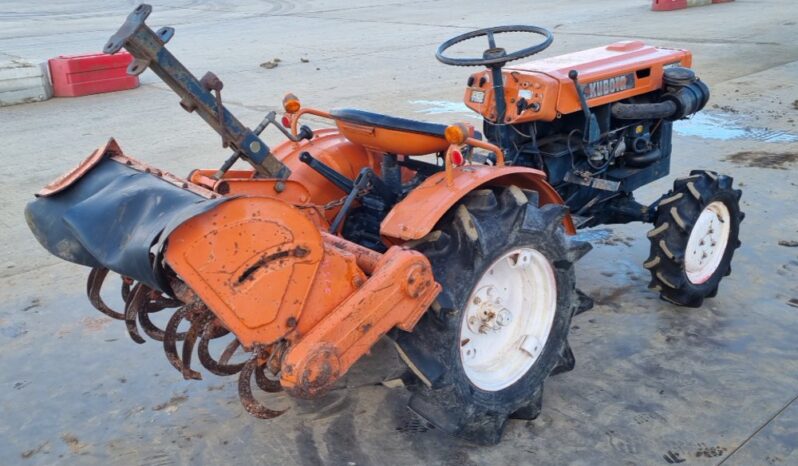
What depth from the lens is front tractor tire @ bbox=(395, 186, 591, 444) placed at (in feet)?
8.79

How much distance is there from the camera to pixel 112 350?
372cm

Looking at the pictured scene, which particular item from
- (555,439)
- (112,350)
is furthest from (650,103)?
(112,350)

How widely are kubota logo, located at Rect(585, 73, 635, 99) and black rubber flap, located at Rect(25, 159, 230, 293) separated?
2.11 metres

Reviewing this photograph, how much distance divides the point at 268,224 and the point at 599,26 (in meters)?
12.8

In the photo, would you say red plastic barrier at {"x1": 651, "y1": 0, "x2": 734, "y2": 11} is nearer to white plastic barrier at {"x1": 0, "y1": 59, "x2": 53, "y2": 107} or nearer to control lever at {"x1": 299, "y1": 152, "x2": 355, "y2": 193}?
white plastic barrier at {"x1": 0, "y1": 59, "x2": 53, "y2": 107}

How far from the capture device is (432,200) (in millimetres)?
2686

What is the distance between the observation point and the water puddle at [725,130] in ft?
22.2

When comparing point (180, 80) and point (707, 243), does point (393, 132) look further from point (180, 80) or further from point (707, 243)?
point (707, 243)

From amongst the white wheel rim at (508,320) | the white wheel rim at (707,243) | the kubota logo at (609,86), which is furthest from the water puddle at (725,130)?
the white wheel rim at (508,320)

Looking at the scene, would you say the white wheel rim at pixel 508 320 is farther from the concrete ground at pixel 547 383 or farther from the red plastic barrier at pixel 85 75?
the red plastic barrier at pixel 85 75

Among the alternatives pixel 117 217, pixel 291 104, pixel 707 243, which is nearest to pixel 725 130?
pixel 707 243

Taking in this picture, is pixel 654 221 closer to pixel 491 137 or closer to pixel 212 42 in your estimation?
pixel 491 137

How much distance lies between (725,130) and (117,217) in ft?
19.8

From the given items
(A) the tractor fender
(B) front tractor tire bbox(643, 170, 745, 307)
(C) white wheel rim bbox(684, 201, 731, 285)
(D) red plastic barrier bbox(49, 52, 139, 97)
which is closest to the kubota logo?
(B) front tractor tire bbox(643, 170, 745, 307)
